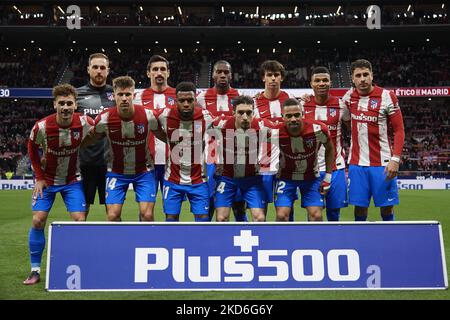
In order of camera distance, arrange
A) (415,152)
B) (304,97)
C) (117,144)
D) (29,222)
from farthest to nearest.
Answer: (415,152) < (29,222) < (304,97) < (117,144)

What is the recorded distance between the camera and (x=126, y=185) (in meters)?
5.55

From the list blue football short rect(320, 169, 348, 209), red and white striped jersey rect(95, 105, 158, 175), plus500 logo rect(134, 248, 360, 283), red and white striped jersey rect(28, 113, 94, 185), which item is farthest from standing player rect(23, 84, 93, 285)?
blue football short rect(320, 169, 348, 209)

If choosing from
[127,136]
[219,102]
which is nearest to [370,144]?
[219,102]

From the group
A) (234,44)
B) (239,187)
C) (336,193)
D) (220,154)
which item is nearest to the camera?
(239,187)

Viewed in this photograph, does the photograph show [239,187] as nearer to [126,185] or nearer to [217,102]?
[126,185]

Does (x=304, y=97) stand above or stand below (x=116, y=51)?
below

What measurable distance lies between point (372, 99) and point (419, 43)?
28908 mm

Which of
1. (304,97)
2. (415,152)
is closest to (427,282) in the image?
(304,97)

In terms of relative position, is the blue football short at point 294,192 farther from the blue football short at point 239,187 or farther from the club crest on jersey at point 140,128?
the club crest on jersey at point 140,128

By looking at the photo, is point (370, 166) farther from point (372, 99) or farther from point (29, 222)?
point (29, 222)

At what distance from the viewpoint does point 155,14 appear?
32.7 meters

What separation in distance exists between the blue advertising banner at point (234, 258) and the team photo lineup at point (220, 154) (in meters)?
1.02

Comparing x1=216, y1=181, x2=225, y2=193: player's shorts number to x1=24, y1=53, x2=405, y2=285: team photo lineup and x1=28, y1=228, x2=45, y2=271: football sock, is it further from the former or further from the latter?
→ x1=28, y1=228, x2=45, y2=271: football sock

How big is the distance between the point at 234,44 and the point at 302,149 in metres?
27.3
